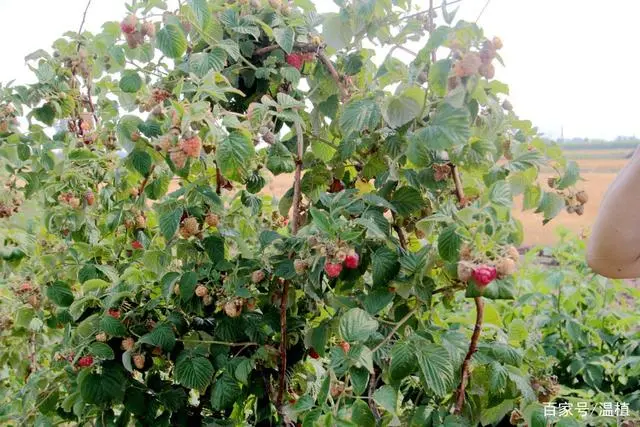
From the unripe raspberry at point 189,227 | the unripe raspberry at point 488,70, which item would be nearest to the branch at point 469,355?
the unripe raspberry at point 488,70

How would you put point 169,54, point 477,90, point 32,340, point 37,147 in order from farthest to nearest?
point 32,340 → point 37,147 → point 169,54 → point 477,90

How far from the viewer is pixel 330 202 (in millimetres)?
985

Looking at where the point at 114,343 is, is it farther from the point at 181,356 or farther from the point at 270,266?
the point at 270,266

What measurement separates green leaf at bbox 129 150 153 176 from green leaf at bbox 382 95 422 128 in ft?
1.19

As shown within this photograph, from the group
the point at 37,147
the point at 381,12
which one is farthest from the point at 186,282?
the point at 37,147

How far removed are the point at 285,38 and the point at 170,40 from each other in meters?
0.18

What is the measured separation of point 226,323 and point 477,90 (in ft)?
1.81

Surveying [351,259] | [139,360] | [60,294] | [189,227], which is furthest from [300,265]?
[60,294]

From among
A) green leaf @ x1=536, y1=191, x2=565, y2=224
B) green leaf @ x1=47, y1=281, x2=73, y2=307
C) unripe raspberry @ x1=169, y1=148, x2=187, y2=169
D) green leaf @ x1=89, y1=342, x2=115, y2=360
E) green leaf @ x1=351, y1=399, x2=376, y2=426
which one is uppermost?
unripe raspberry @ x1=169, y1=148, x2=187, y2=169

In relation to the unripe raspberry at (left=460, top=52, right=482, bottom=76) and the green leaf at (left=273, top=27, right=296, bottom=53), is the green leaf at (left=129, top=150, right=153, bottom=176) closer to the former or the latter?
the green leaf at (left=273, top=27, right=296, bottom=53)

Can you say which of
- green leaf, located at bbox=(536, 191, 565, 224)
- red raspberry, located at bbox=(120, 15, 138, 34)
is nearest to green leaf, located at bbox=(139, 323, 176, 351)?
red raspberry, located at bbox=(120, 15, 138, 34)

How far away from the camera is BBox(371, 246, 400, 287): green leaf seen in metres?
0.99

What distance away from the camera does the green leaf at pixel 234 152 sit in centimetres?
93

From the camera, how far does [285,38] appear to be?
1118mm
